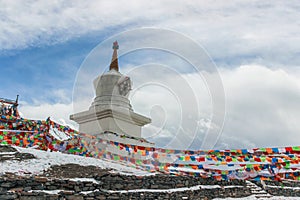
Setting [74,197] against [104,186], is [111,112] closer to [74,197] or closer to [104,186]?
[104,186]

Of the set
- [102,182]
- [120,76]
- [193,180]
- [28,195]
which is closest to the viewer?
[28,195]

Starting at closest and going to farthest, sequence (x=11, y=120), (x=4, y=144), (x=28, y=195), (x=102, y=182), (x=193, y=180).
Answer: (x=28, y=195), (x=102, y=182), (x=193, y=180), (x=4, y=144), (x=11, y=120)

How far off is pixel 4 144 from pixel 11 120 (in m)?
2.00

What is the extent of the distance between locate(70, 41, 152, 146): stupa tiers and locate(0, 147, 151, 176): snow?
→ 3.60 meters

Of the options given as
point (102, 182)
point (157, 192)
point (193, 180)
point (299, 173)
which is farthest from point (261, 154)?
point (102, 182)

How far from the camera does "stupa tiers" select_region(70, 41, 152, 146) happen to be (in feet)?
49.7

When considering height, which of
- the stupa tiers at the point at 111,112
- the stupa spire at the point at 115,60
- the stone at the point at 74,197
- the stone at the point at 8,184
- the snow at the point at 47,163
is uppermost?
the stupa spire at the point at 115,60

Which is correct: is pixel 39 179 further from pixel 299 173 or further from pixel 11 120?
pixel 299 173

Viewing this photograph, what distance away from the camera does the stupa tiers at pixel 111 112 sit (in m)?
15.1

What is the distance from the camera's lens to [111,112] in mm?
15078

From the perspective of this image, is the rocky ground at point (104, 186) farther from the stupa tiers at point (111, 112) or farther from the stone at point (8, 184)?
the stupa tiers at point (111, 112)

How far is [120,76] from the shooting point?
17344 mm

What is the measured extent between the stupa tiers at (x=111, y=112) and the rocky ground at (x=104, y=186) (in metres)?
4.95

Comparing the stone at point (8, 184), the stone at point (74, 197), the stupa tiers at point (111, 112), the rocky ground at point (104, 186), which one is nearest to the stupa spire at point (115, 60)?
the stupa tiers at point (111, 112)
